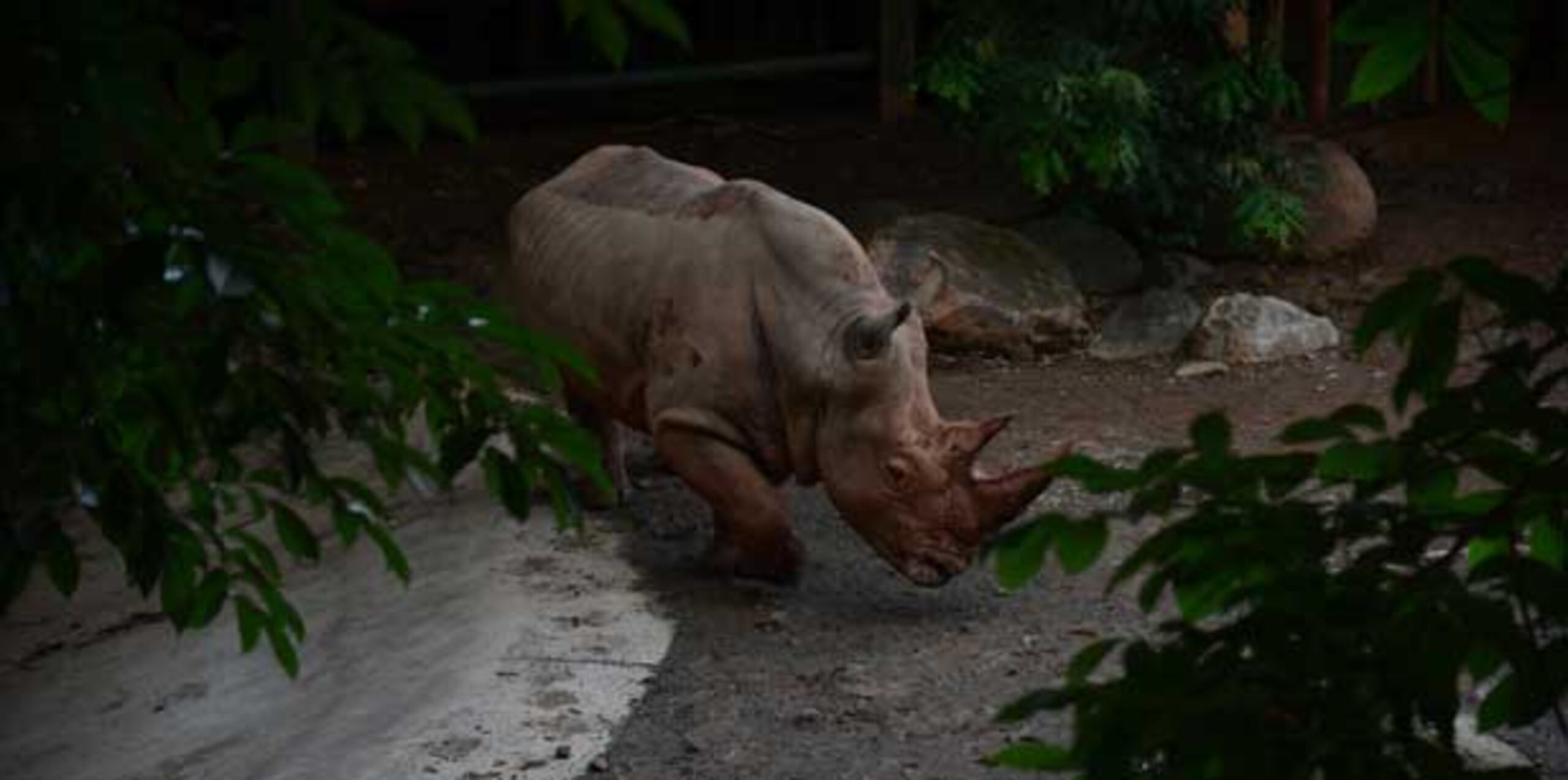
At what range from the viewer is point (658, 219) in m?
7.50

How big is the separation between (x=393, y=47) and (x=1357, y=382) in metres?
8.13

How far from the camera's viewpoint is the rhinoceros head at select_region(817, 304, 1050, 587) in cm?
681

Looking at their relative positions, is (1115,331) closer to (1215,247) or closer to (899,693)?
(1215,247)

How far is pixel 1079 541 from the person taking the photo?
2211 mm

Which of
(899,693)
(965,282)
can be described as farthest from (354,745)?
(965,282)

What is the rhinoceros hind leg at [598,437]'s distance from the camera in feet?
26.6

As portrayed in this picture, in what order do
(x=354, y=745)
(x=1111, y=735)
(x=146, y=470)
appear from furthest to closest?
(x=354, y=745)
(x=146, y=470)
(x=1111, y=735)

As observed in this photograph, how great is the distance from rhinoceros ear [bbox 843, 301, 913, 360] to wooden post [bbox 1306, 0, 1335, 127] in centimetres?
590

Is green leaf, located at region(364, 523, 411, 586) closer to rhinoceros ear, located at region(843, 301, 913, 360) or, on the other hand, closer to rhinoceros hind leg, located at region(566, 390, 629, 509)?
rhinoceros ear, located at region(843, 301, 913, 360)

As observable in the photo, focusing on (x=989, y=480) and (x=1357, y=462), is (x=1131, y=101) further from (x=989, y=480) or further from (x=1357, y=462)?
(x=1357, y=462)

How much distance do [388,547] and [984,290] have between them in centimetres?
787

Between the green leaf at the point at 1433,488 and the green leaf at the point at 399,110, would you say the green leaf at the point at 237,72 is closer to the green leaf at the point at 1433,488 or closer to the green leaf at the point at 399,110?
the green leaf at the point at 399,110

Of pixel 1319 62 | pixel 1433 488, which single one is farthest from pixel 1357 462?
pixel 1319 62

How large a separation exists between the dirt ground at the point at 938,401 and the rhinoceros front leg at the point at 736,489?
16 centimetres
